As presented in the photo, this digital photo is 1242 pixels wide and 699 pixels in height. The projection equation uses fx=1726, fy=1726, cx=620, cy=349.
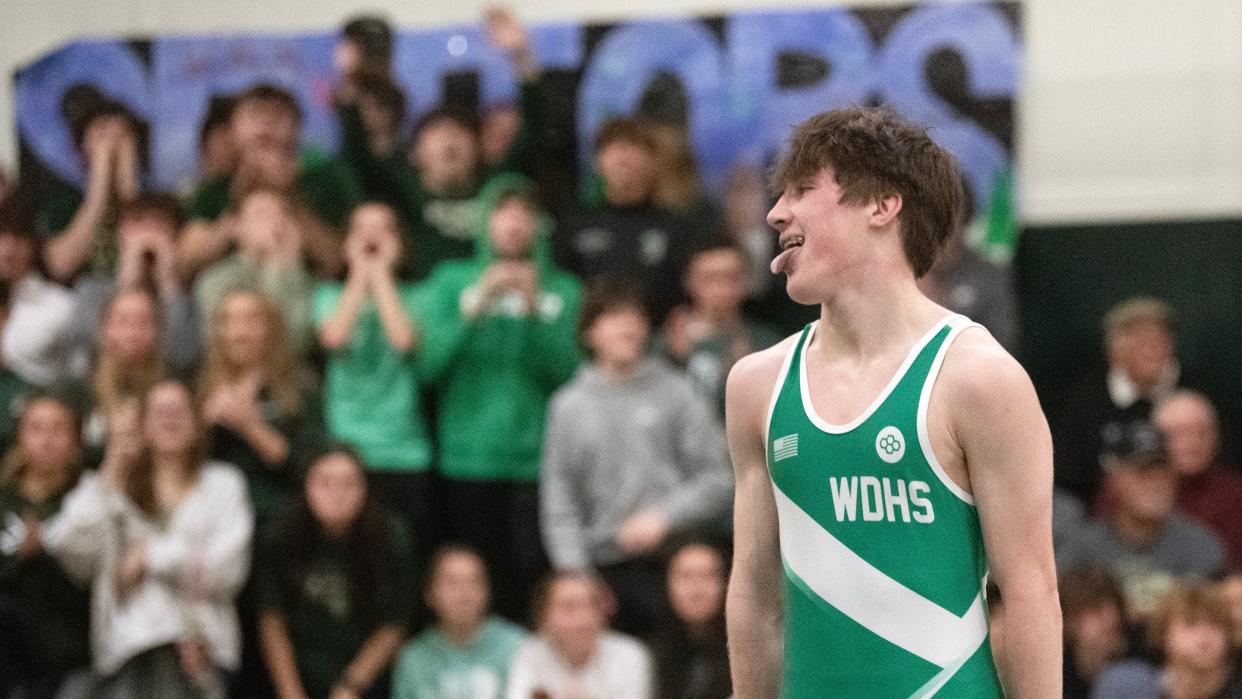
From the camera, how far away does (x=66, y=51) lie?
9336 millimetres

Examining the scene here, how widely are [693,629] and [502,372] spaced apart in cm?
156

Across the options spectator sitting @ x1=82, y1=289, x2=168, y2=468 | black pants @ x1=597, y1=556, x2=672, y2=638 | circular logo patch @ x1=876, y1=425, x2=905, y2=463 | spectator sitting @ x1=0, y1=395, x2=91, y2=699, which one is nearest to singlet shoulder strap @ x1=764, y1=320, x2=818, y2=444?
circular logo patch @ x1=876, y1=425, x2=905, y2=463

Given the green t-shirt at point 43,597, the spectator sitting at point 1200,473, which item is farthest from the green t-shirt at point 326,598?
the spectator sitting at point 1200,473

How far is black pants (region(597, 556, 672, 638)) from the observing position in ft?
23.9

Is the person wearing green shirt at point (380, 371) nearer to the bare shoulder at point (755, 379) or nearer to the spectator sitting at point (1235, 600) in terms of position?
the spectator sitting at point (1235, 600)

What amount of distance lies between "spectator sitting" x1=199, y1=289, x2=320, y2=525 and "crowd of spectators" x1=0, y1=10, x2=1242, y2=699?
13 millimetres

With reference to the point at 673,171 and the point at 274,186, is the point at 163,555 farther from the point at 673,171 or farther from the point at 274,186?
the point at 673,171

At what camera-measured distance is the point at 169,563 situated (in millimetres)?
7703

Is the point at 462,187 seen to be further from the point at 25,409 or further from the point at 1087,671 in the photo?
the point at 1087,671

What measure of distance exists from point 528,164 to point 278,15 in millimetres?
1874

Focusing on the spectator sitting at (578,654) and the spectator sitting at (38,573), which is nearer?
the spectator sitting at (578,654)

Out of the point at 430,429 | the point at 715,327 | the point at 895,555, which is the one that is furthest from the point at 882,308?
the point at 430,429

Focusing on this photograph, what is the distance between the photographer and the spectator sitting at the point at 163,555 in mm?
7730

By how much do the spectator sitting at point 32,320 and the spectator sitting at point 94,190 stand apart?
16cm
